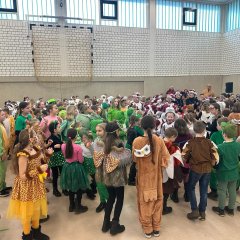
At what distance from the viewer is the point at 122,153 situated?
107 inches

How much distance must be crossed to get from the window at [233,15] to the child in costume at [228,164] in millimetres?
13486

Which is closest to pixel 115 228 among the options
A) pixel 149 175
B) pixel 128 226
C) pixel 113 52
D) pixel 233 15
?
pixel 128 226

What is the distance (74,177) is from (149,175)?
1.17 meters

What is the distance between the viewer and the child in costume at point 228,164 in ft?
9.95

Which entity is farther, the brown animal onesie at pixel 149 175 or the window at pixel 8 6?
the window at pixel 8 6

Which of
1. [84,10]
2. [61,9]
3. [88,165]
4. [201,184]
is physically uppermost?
[84,10]

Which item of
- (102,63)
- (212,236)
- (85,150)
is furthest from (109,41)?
(212,236)

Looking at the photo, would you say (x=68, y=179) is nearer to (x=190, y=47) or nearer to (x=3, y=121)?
(x=3, y=121)

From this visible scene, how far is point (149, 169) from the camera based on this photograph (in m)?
2.66

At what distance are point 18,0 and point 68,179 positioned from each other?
11193 millimetres

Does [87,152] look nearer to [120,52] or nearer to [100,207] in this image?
[100,207]

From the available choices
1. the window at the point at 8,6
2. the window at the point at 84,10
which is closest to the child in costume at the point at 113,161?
the window at the point at 84,10

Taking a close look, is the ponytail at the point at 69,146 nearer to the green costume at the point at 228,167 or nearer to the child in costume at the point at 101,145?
the child in costume at the point at 101,145

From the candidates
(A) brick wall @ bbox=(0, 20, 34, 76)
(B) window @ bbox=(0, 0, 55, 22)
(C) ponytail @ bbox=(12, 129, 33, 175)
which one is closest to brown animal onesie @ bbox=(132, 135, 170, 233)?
(C) ponytail @ bbox=(12, 129, 33, 175)
